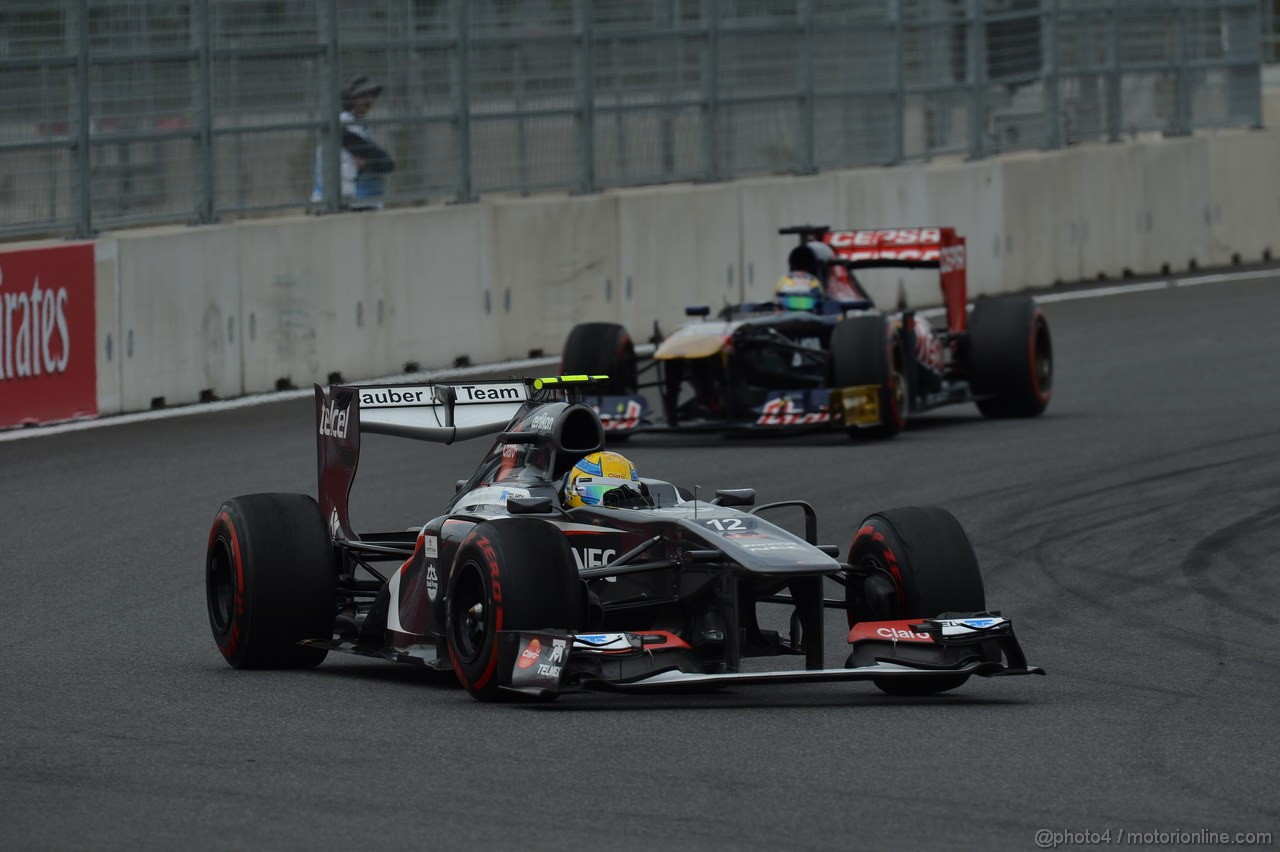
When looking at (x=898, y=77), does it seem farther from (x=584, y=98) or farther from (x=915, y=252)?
(x=915, y=252)

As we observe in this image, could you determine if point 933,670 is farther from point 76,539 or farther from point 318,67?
point 318,67

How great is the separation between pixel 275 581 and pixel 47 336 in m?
7.99

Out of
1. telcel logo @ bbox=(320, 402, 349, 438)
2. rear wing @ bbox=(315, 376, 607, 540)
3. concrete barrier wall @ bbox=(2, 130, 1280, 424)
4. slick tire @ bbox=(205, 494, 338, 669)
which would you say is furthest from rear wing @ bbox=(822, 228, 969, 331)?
slick tire @ bbox=(205, 494, 338, 669)

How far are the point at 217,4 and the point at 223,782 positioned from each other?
1306 centimetres

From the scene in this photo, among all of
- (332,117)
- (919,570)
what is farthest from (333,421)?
(332,117)

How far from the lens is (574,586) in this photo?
8.33 metres

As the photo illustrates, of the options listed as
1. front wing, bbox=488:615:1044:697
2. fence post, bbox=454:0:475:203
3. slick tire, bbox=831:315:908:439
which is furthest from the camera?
fence post, bbox=454:0:475:203

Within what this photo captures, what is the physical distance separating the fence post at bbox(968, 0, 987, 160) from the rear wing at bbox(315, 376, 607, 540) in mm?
17823

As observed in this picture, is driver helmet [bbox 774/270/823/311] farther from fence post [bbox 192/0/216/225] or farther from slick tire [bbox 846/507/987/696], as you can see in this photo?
slick tire [bbox 846/507/987/696]

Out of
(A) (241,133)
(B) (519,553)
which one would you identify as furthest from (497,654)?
(A) (241,133)

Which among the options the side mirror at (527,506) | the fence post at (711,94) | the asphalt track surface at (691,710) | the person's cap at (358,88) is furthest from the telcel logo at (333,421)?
the fence post at (711,94)

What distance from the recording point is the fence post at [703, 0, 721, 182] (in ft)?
77.7

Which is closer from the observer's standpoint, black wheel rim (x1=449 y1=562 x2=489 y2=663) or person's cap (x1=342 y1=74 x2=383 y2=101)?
black wheel rim (x1=449 y1=562 x2=489 y2=663)

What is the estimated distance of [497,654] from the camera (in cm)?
821
